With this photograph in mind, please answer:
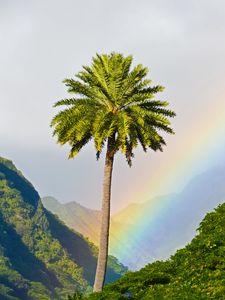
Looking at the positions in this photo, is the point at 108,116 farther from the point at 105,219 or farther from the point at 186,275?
the point at 186,275

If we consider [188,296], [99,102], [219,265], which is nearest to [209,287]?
[188,296]

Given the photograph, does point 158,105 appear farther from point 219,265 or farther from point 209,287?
point 209,287

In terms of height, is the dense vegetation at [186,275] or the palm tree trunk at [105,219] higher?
the palm tree trunk at [105,219]

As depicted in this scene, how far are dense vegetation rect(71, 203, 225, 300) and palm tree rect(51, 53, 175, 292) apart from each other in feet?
42.0

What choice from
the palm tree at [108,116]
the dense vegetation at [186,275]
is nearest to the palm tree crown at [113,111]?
the palm tree at [108,116]

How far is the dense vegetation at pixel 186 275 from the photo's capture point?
21062 mm

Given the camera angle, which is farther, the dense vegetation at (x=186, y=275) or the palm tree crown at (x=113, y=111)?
the palm tree crown at (x=113, y=111)

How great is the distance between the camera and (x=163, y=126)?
4250 cm

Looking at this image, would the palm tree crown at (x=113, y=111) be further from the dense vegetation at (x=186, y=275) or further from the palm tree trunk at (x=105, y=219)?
the dense vegetation at (x=186, y=275)

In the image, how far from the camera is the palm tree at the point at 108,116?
132 feet

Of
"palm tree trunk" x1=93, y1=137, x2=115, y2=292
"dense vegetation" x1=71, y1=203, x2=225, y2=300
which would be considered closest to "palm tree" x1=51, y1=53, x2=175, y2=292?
"palm tree trunk" x1=93, y1=137, x2=115, y2=292

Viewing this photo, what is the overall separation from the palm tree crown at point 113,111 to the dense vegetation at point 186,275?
13046 mm

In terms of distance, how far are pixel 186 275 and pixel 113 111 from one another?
19553mm

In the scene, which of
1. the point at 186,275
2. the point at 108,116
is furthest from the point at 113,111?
the point at 186,275
